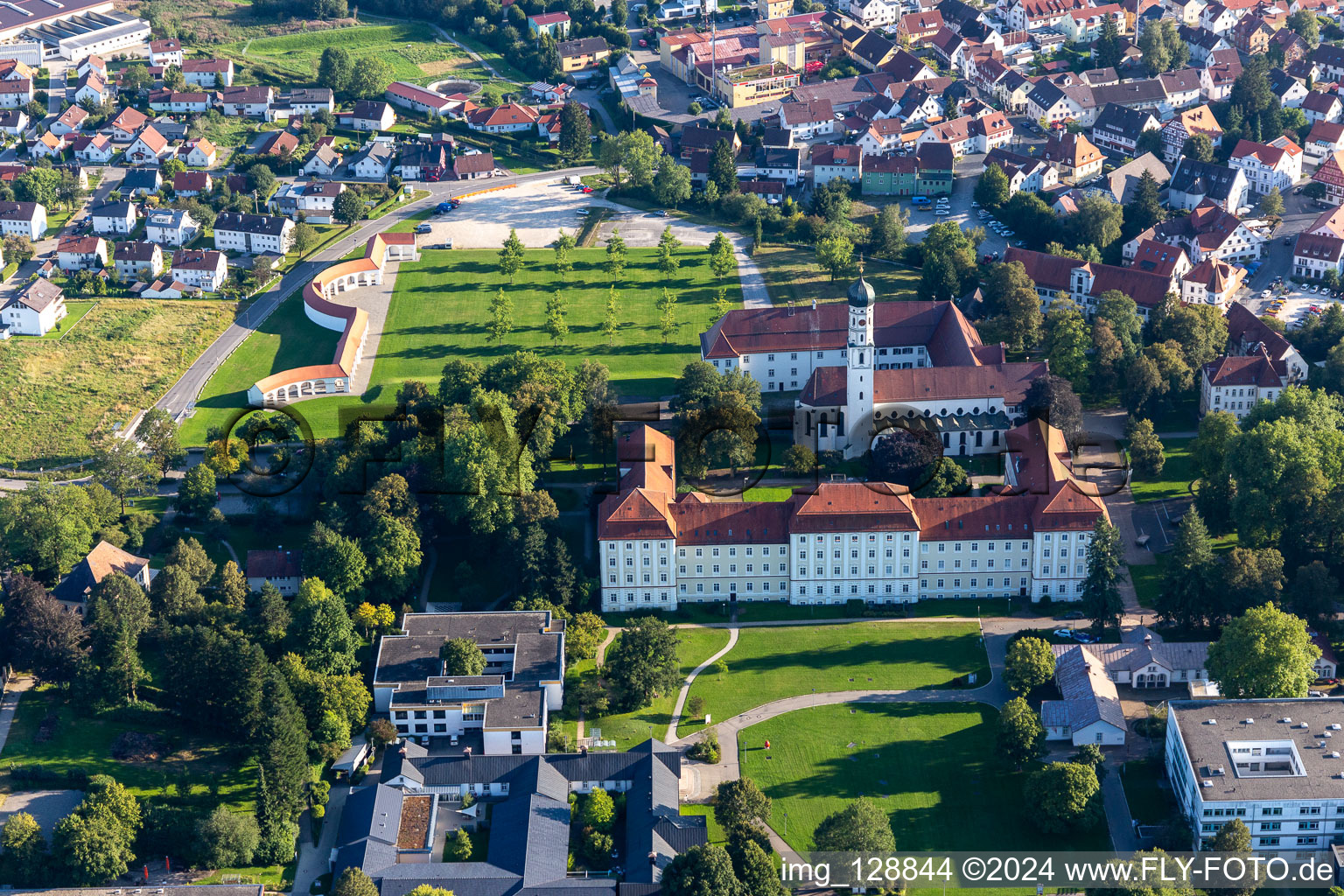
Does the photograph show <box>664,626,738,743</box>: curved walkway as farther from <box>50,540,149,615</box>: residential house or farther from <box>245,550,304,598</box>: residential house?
<box>50,540,149,615</box>: residential house

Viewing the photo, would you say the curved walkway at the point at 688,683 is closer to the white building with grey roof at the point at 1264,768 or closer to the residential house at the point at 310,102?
the white building with grey roof at the point at 1264,768

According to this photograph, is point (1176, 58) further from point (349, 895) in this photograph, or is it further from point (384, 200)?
point (349, 895)

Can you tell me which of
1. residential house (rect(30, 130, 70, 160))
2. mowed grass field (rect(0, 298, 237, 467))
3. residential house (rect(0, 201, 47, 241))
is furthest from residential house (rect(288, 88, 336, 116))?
mowed grass field (rect(0, 298, 237, 467))

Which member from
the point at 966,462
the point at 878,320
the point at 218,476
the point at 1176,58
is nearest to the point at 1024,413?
the point at 966,462

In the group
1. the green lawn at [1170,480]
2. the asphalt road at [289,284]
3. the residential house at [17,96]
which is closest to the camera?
the green lawn at [1170,480]

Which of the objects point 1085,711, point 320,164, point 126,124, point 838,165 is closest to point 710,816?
point 1085,711

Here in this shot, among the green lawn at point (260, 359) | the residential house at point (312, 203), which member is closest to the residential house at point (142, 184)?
the residential house at point (312, 203)

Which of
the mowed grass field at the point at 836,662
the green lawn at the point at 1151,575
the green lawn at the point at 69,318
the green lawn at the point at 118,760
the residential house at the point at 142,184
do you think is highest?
the green lawn at the point at 1151,575

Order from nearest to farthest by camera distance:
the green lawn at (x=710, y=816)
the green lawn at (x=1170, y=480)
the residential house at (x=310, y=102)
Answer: the green lawn at (x=710, y=816) < the green lawn at (x=1170, y=480) < the residential house at (x=310, y=102)
